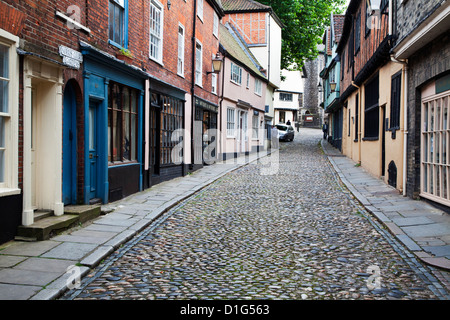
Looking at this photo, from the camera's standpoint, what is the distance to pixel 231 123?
23.9 meters

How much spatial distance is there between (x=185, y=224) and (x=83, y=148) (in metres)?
2.51

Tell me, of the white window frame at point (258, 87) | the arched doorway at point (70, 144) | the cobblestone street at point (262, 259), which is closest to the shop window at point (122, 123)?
the arched doorway at point (70, 144)

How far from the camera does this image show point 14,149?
242 inches

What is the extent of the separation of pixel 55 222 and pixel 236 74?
18.5 m

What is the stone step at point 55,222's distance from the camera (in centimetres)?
631

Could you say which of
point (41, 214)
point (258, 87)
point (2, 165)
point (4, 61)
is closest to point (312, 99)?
point (258, 87)

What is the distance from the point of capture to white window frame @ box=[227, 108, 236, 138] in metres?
23.4

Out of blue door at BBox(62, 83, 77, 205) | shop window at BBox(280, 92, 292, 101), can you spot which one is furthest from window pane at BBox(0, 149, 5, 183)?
shop window at BBox(280, 92, 292, 101)

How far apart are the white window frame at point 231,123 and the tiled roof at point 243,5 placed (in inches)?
416

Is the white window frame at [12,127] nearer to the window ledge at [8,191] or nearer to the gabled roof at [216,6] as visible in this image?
the window ledge at [8,191]

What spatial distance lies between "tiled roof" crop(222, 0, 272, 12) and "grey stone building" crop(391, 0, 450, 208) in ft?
69.3

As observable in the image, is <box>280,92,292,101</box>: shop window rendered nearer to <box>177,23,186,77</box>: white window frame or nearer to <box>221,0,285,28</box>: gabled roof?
<box>221,0,285,28</box>: gabled roof

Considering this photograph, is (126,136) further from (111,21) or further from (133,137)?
(111,21)
